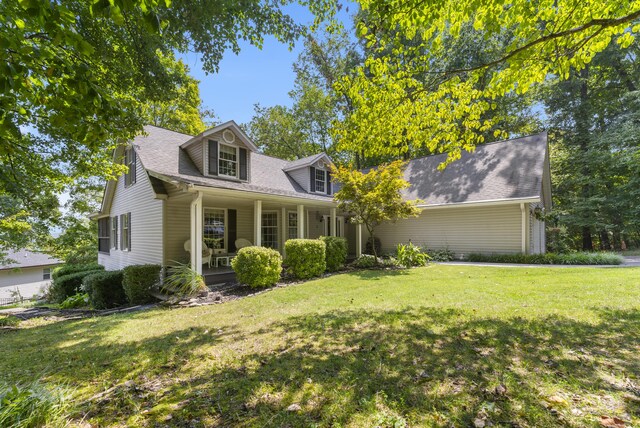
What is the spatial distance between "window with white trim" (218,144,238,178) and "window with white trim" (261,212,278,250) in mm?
3696

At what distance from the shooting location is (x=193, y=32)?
638 cm

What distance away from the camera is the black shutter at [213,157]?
11.0m

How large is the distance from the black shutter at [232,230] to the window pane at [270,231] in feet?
6.12

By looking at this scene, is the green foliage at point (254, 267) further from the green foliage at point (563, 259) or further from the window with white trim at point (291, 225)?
the green foliage at point (563, 259)

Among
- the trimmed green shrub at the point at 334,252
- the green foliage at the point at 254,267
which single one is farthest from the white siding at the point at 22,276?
the trimmed green shrub at the point at 334,252

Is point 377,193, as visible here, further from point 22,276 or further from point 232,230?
point 22,276

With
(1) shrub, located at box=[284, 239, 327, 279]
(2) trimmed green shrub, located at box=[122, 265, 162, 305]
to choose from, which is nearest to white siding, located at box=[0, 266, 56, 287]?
(2) trimmed green shrub, located at box=[122, 265, 162, 305]

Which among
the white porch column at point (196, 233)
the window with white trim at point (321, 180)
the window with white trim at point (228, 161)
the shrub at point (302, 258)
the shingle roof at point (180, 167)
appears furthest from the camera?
the window with white trim at point (321, 180)

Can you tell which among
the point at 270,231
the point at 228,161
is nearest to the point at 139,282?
the point at 228,161

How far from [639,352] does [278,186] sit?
12014 mm

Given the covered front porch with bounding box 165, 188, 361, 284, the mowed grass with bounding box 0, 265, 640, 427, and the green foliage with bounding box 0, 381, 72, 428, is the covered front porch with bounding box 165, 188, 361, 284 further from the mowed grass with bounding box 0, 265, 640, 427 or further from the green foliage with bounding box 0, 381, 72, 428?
the green foliage with bounding box 0, 381, 72, 428

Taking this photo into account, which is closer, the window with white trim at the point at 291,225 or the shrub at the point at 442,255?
the shrub at the point at 442,255

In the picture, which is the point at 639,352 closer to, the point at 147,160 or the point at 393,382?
the point at 393,382

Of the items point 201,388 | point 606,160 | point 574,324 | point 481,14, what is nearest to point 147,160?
point 201,388
